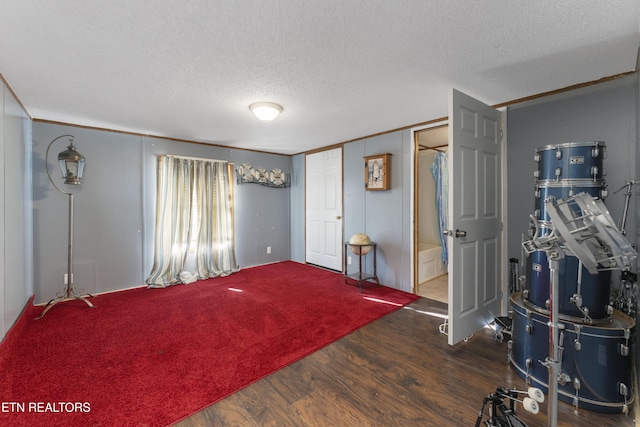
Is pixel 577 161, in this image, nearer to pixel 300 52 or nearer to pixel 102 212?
pixel 300 52

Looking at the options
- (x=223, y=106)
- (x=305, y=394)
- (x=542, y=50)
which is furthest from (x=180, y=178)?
(x=542, y=50)

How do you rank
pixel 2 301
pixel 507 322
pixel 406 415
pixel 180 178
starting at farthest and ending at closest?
pixel 180 178 → pixel 507 322 → pixel 2 301 → pixel 406 415

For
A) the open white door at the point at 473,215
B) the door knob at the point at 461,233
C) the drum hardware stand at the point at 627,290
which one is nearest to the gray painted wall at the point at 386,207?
the open white door at the point at 473,215

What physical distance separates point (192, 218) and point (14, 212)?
6.37ft

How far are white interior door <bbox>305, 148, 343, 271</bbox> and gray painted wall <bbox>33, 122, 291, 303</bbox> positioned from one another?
76.9 inches

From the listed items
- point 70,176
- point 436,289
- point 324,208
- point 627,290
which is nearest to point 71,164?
point 70,176

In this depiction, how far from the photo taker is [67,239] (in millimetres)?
3352

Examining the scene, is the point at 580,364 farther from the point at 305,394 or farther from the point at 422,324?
the point at 305,394

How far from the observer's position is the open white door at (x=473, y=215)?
2176mm

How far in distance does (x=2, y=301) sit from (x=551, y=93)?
4.97 metres

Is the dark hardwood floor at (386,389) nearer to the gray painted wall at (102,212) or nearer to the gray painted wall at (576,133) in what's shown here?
the gray painted wall at (576,133)

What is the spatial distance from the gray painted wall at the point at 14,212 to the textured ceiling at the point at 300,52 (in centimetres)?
26

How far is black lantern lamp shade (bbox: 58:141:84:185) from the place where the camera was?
310 cm

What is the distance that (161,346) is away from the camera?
232cm
